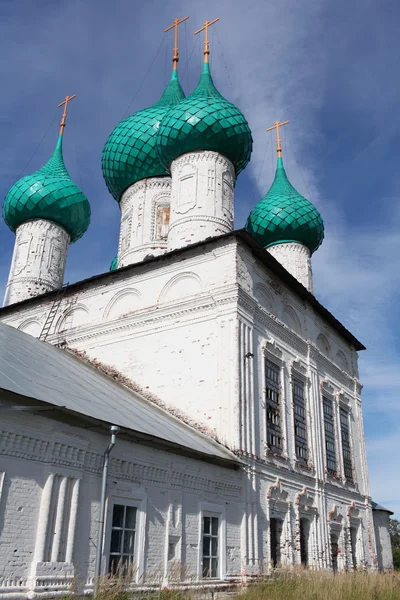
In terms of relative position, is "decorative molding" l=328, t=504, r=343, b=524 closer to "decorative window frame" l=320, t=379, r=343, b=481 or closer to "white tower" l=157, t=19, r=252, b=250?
"decorative window frame" l=320, t=379, r=343, b=481

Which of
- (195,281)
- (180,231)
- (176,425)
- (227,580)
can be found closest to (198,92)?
(180,231)

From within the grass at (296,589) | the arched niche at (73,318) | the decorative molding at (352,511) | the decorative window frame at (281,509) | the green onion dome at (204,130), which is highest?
the green onion dome at (204,130)

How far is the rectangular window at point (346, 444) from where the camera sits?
13.4m

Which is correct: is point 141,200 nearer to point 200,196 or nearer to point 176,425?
point 200,196

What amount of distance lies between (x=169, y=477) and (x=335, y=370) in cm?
749

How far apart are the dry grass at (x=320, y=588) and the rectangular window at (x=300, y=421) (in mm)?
2561

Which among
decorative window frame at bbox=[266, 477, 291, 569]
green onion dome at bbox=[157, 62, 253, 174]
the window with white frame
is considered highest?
green onion dome at bbox=[157, 62, 253, 174]

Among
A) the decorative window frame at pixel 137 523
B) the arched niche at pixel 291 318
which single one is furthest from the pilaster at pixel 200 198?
the decorative window frame at pixel 137 523

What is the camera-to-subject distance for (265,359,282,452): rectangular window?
1026cm

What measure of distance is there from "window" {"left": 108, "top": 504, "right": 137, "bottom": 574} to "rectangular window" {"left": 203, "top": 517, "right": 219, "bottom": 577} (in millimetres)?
1471

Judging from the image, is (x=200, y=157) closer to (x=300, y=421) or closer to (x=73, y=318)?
(x=73, y=318)

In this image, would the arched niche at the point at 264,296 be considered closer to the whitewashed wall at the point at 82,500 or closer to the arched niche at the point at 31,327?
the whitewashed wall at the point at 82,500

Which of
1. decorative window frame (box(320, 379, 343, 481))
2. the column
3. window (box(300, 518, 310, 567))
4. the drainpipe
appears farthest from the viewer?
the column

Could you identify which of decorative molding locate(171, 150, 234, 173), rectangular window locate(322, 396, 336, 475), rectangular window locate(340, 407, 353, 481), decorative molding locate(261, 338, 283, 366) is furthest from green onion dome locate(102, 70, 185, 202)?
rectangular window locate(340, 407, 353, 481)
